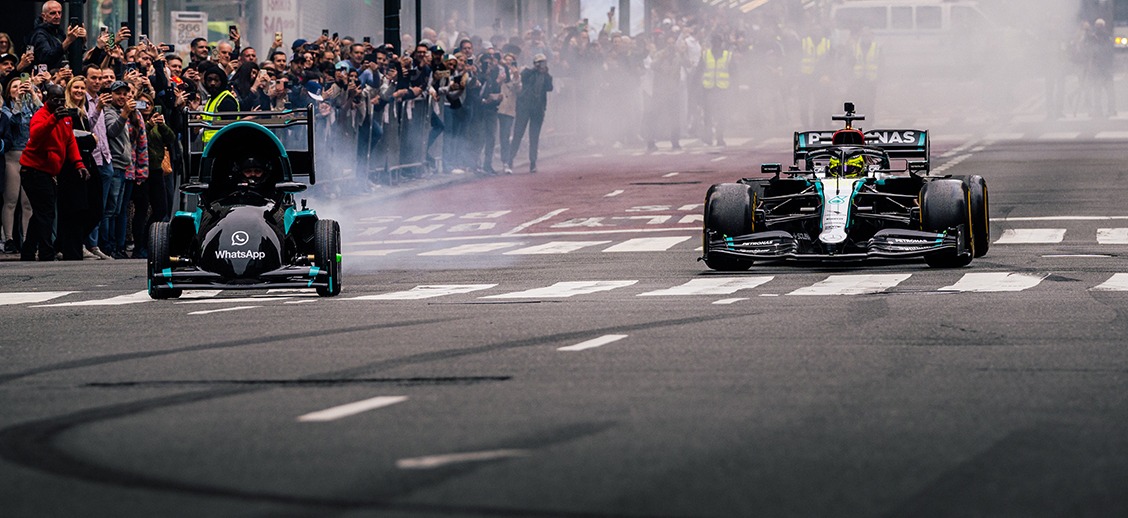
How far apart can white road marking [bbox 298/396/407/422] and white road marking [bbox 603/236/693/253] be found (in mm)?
12774

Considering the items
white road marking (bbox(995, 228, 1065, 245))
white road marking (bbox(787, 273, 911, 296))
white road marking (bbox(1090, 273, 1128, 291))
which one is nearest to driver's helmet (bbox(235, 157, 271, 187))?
white road marking (bbox(787, 273, 911, 296))

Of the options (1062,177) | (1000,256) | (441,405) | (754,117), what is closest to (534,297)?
(1000,256)

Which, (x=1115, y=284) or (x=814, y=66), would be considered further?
(x=814, y=66)

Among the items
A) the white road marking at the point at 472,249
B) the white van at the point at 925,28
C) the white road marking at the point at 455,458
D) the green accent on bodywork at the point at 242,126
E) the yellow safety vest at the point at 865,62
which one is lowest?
the white road marking at the point at 472,249

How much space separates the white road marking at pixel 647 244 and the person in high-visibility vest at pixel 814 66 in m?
21.7

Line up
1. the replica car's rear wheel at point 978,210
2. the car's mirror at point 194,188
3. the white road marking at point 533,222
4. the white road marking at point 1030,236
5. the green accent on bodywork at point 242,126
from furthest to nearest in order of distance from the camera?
the white road marking at point 533,222, the white road marking at point 1030,236, the replica car's rear wheel at point 978,210, the green accent on bodywork at point 242,126, the car's mirror at point 194,188

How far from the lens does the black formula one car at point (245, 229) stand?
16.5 meters

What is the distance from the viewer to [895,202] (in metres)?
19.3

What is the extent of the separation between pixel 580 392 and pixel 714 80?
3432cm

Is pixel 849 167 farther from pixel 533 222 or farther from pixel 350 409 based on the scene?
pixel 350 409

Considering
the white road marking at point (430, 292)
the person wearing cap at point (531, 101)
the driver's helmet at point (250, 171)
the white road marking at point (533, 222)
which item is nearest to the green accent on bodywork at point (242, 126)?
the driver's helmet at point (250, 171)

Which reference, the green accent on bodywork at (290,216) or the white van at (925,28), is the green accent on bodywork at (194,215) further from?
the white van at (925,28)

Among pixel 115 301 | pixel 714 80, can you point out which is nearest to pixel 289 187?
pixel 115 301

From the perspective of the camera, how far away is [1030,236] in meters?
22.8
